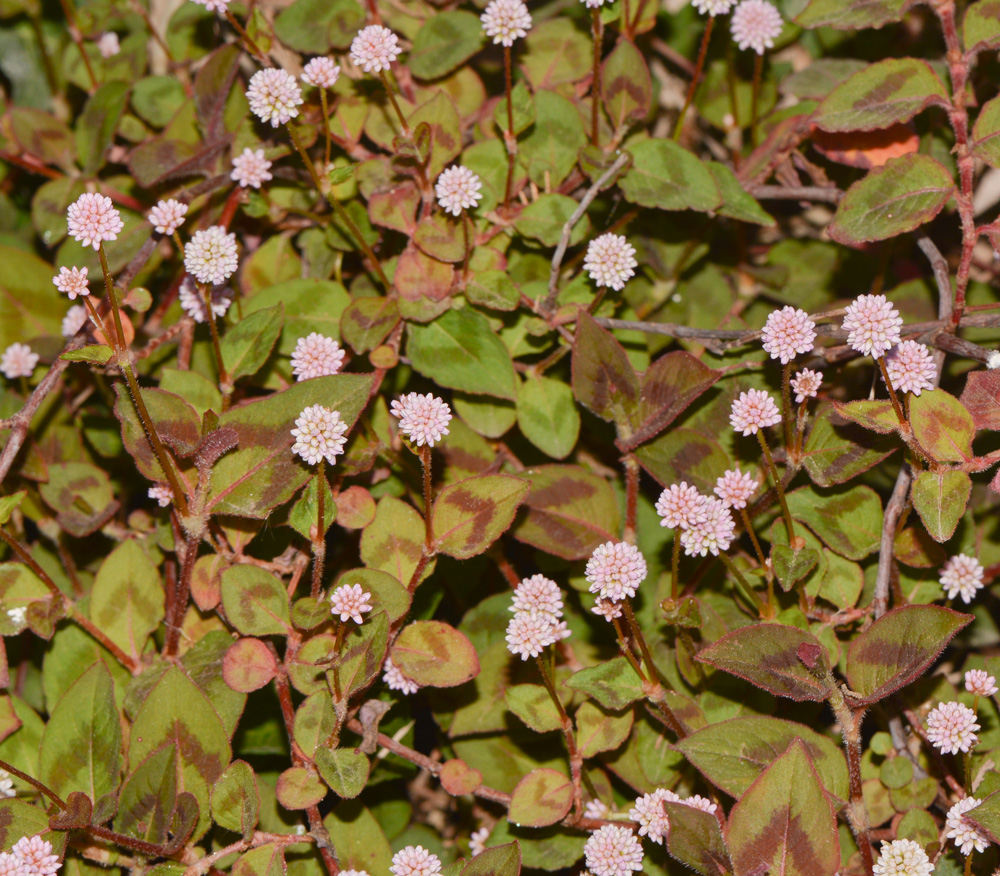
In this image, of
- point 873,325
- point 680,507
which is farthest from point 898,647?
point 873,325

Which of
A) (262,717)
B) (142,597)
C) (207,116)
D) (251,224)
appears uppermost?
(207,116)

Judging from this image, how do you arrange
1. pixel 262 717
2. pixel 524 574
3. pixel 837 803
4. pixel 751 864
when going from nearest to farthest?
pixel 751 864
pixel 837 803
pixel 262 717
pixel 524 574

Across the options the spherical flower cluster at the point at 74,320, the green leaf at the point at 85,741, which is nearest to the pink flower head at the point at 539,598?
the green leaf at the point at 85,741

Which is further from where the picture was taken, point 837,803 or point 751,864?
point 837,803

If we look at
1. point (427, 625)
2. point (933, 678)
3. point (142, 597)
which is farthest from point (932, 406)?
point (142, 597)

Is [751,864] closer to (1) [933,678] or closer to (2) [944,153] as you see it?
(1) [933,678]

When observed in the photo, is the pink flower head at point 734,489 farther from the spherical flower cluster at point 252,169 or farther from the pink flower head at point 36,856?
the pink flower head at point 36,856

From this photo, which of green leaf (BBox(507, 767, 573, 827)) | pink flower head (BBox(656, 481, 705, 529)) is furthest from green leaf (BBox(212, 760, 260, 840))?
pink flower head (BBox(656, 481, 705, 529))
